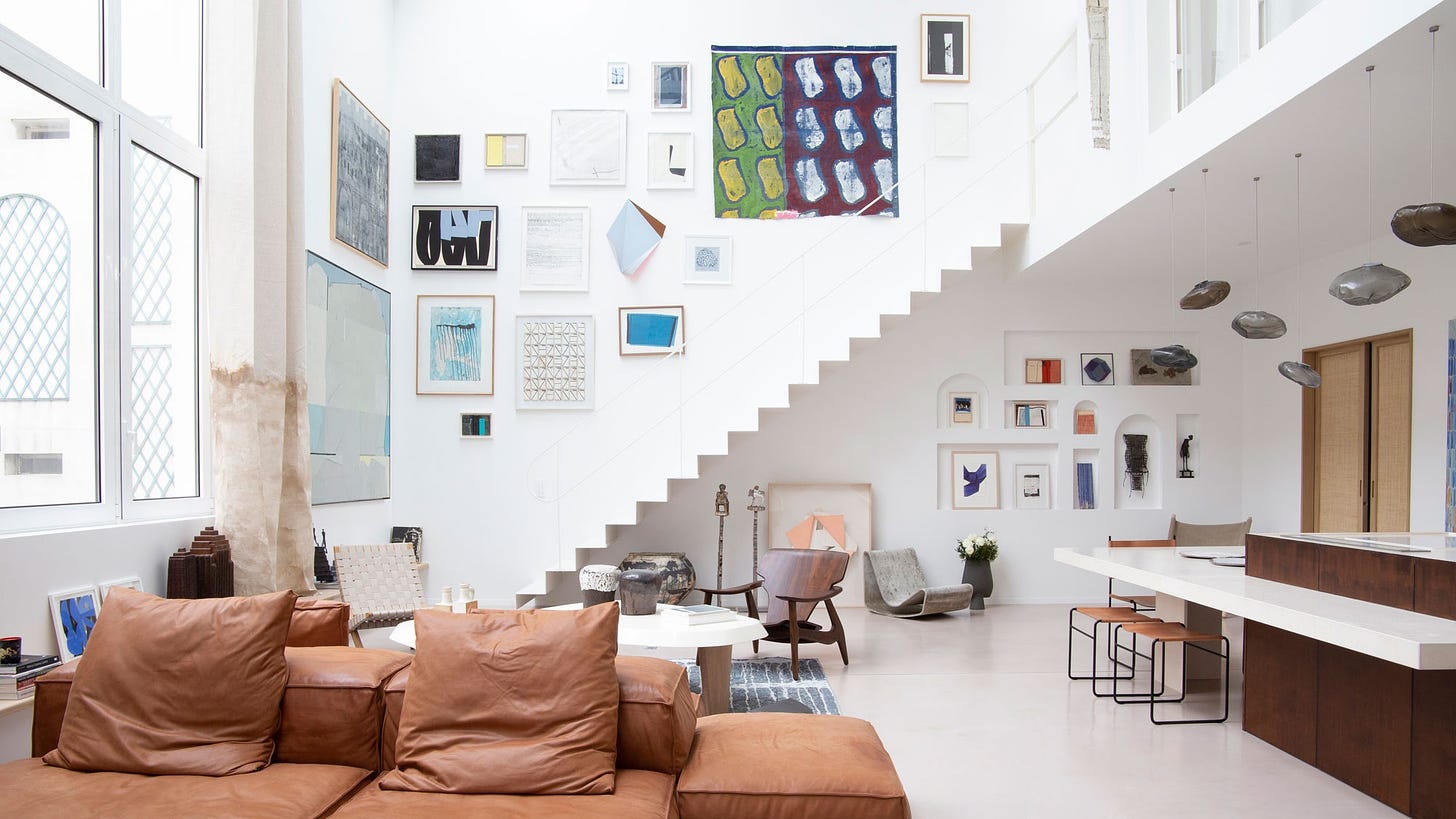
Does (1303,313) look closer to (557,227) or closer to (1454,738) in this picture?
(1454,738)

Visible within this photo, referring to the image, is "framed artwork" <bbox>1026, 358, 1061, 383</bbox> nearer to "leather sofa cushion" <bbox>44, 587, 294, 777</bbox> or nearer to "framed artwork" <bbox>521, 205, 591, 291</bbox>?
"framed artwork" <bbox>521, 205, 591, 291</bbox>

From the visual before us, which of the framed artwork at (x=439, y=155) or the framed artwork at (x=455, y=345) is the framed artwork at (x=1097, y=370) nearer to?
the framed artwork at (x=455, y=345)

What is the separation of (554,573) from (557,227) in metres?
2.96

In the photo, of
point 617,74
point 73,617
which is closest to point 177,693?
point 73,617

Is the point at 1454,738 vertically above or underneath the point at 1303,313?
underneath

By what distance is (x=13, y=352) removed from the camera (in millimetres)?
3609

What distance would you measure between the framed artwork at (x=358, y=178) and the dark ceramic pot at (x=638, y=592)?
3.64 m

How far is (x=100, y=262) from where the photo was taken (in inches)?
161

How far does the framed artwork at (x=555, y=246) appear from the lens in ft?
26.1

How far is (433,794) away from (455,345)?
589cm

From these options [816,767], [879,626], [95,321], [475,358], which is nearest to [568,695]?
[816,767]

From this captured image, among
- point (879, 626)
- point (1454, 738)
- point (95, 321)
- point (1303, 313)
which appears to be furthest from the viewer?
point (1303, 313)

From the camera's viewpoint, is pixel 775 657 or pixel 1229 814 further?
pixel 775 657

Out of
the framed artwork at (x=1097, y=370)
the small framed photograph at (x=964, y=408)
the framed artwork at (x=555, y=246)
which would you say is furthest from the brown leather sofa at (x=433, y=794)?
the framed artwork at (x=1097, y=370)
